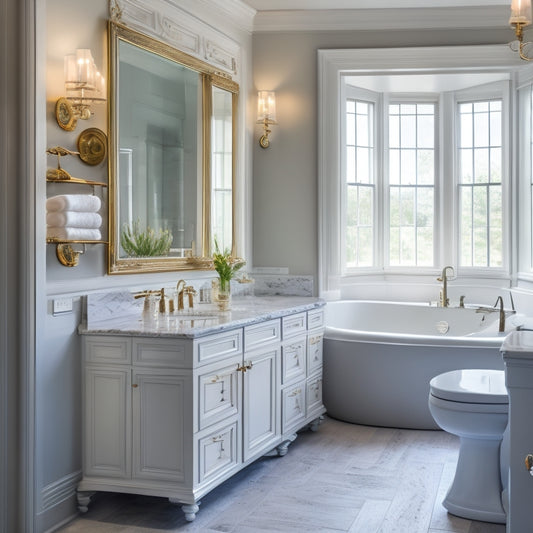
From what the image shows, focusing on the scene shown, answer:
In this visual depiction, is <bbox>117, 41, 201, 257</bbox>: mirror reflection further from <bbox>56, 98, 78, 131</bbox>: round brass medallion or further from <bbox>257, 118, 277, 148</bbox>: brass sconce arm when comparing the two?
<bbox>257, 118, 277, 148</bbox>: brass sconce arm

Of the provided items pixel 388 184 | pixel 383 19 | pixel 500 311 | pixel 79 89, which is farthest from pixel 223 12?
pixel 500 311

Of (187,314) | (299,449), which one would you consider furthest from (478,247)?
(187,314)

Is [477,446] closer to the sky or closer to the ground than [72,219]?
closer to the ground

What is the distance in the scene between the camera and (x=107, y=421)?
317 centimetres

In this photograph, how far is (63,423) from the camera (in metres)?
3.12

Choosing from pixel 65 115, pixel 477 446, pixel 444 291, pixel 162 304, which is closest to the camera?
pixel 65 115

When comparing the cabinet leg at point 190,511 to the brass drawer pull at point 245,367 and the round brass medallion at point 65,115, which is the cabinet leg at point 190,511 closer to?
the brass drawer pull at point 245,367

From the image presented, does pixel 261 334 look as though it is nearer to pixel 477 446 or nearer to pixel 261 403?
pixel 261 403

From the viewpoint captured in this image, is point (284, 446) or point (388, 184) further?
point (388, 184)

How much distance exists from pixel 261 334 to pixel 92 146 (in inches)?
48.0

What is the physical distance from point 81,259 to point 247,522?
51.8 inches

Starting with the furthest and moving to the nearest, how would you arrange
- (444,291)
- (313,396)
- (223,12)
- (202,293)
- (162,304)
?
(444,291) < (223,12) < (313,396) < (202,293) < (162,304)

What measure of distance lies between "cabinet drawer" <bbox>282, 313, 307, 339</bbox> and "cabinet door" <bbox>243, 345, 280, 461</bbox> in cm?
15

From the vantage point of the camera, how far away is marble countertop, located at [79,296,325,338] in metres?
3.13
